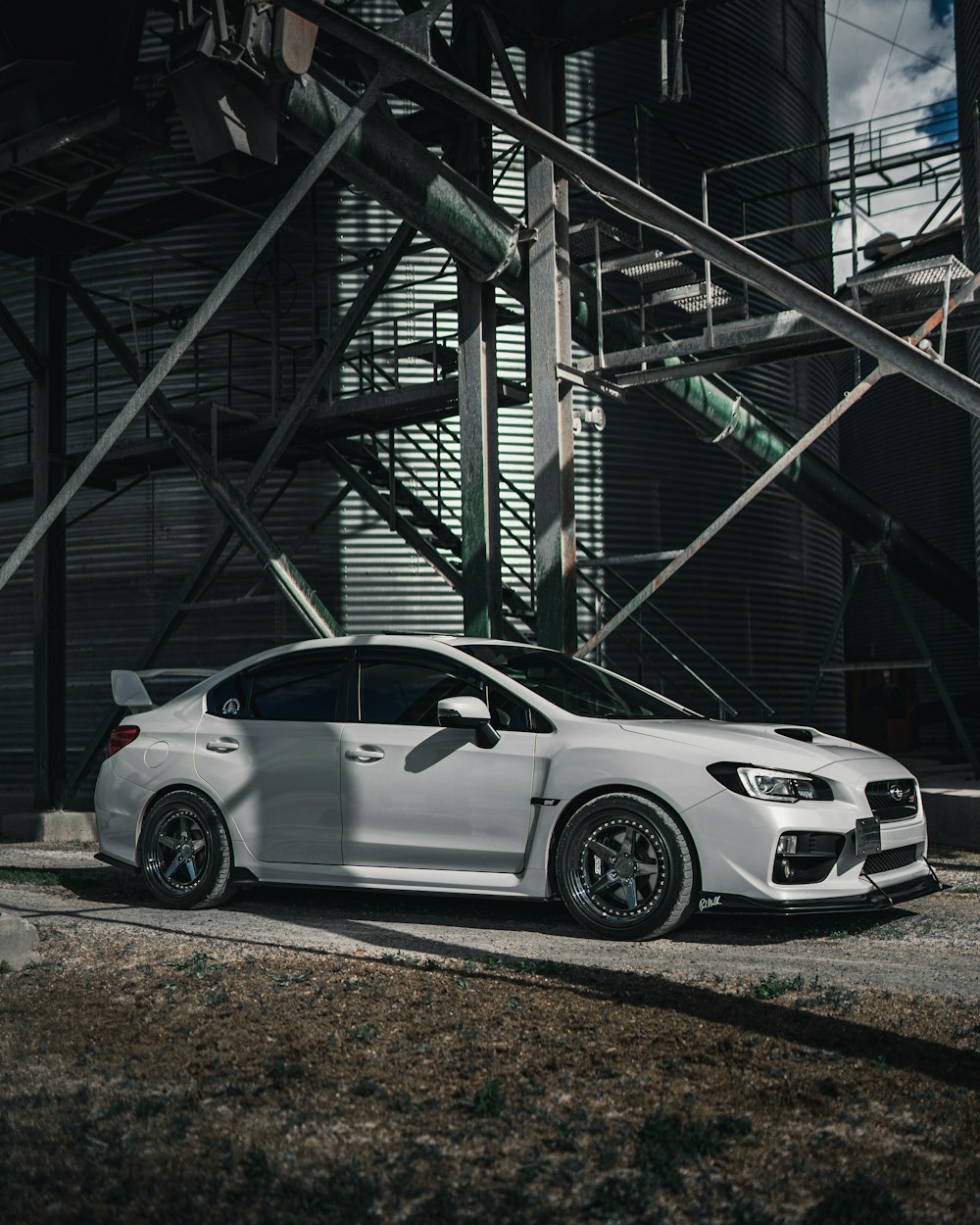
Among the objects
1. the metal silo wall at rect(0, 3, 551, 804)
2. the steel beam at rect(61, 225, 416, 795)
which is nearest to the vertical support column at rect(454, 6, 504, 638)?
the steel beam at rect(61, 225, 416, 795)

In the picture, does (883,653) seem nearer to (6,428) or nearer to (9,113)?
(6,428)

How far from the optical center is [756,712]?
675 inches

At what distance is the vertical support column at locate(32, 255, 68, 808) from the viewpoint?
1517cm

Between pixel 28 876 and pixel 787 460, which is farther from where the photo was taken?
pixel 787 460

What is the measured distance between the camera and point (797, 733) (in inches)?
306

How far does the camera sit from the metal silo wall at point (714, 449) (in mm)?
16672

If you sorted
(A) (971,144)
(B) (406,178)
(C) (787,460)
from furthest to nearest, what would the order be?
(A) (971,144)
(C) (787,460)
(B) (406,178)

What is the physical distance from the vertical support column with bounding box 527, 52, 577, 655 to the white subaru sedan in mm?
3306

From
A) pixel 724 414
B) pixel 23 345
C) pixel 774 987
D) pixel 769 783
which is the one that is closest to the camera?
pixel 774 987

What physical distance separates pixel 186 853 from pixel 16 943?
1.92 metres

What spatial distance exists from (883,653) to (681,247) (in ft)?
54.7

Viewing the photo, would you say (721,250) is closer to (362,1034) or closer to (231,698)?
(231,698)

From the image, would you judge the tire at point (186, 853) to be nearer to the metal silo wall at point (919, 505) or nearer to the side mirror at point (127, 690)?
the side mirror at point (127, 690)

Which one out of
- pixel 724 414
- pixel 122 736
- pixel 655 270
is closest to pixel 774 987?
pixel 122 736
